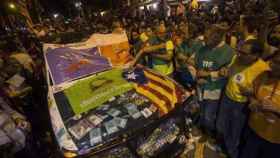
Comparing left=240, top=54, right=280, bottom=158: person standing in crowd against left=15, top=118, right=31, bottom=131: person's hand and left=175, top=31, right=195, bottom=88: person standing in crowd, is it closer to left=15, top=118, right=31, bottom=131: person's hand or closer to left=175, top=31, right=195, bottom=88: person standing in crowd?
left=175, top=31, right=195, bottom=88: person standing in crowd

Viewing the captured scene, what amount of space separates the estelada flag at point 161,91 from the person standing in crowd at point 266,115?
0.94 meters

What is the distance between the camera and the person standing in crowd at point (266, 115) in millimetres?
2527

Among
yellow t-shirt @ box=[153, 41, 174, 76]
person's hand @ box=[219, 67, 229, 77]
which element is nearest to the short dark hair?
person's hand @ box=[219, 67, 229, 77]

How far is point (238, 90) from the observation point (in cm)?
315

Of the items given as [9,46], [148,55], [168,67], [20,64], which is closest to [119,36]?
[148,55]

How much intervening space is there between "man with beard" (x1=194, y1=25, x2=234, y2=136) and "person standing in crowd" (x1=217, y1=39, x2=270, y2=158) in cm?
19

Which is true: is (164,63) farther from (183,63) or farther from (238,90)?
(238,90)

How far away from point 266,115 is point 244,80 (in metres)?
0.59

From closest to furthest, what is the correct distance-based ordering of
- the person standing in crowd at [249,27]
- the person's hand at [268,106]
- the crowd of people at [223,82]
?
1. the person's hand at [268,106]
2. the crowd of people at [223,82]
3. the person standing in crowd at [249,27]

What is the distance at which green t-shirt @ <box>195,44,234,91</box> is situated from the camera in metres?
3.52

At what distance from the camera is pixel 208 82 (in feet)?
12.2

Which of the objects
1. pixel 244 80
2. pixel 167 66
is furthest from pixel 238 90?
pixel 167 66

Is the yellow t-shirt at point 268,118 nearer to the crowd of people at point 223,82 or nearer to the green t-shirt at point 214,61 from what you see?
the crowd of people at point 223,82

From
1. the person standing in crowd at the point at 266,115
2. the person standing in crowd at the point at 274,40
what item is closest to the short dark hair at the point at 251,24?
the person standing in crowd at the point at 274,40
